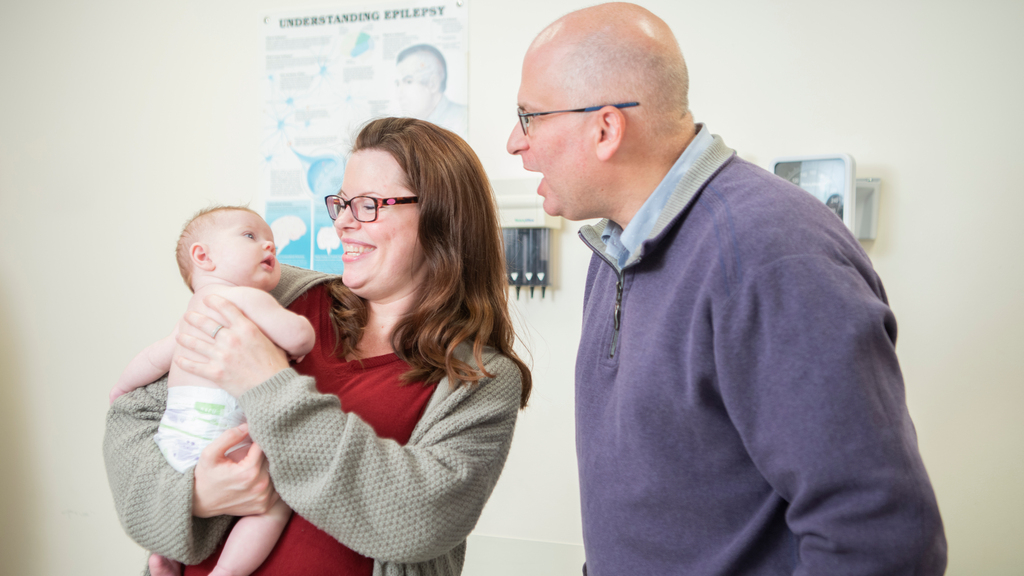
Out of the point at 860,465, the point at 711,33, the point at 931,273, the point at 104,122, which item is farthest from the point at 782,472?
the point at 104,122

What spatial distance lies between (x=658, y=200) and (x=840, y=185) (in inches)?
45.7

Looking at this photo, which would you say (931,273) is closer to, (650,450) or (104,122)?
(650,450)

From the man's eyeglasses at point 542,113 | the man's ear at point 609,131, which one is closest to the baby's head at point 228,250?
the man's eyeglasses at point 542,113

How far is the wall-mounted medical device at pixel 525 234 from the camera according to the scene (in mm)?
2162

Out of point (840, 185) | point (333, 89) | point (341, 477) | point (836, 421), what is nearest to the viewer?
point (836, 421)

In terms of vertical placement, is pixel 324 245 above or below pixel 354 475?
above

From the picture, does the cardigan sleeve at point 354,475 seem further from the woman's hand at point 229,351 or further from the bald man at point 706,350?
the bald man at point 706,350

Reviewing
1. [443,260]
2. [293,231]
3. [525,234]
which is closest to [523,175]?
[525,234]

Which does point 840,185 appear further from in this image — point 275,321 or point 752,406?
point 275,321

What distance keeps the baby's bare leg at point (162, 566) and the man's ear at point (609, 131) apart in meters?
1.02

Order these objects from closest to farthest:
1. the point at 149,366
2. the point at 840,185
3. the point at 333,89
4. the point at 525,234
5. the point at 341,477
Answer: the point at 341,477, the point at 149,366, the point at 840,185, the point at 525,234, the point at 333,89

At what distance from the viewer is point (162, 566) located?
1063 millimetres

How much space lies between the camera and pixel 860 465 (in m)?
0.71

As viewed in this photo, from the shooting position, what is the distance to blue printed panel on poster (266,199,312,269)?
8.00ft
